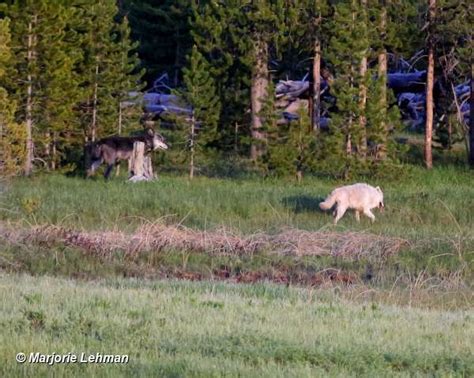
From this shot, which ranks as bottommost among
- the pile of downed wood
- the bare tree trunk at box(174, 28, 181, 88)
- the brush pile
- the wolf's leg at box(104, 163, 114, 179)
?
the brush pile

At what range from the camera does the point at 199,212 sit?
25.0 m

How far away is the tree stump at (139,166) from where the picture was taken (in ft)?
99.8

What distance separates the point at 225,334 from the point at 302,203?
52.7 ft

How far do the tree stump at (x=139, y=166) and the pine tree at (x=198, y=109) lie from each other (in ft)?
8.16

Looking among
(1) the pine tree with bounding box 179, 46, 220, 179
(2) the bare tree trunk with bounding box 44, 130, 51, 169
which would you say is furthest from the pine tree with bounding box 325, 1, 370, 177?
(2) the bare tree trunk with bounding box 44, 130, 51, 169

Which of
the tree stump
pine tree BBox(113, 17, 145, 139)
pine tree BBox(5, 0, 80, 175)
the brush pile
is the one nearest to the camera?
the brush pile

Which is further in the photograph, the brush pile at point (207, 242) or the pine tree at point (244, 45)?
the pine tree at point (244, 45)

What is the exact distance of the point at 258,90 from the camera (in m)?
35.1

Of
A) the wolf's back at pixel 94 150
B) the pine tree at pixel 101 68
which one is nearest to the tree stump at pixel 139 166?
the wolf's back at pixel 94 150

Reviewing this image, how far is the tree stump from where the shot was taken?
30406mm

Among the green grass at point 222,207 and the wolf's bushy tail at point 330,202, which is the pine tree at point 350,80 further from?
the wolf's bushy tail at point 330,202

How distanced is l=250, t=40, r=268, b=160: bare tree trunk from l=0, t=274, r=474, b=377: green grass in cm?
2054

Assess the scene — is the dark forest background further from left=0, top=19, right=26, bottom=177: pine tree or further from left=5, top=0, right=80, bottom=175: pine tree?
left=0, top=19, right=26, bottom=177: pine tree

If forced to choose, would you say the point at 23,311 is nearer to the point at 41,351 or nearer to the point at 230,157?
the point at 41,351
